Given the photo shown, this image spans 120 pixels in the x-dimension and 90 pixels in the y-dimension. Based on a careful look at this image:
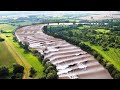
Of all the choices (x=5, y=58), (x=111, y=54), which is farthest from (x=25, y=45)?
(x=111, y=54)

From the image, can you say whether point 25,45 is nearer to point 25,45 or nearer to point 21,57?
point 25,45

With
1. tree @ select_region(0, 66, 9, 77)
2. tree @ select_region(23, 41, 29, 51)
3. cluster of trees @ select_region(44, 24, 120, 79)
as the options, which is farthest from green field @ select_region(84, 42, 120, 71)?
tree @ select_region(0, 66, 9, 77)

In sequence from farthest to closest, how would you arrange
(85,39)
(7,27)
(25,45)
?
(85,39), (25,45), (7,27)

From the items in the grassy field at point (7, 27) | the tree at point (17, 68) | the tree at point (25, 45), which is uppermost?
the grassy field at point (7, 27)

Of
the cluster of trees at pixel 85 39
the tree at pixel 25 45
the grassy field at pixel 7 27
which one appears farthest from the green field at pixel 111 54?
the grassy field at pixel 7 27

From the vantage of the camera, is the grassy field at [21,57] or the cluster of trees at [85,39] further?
the cluster of trees at [85,39]

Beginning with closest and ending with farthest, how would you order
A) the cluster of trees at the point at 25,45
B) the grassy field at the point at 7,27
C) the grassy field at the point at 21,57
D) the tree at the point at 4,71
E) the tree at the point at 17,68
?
the tree at the point at 4,71
the tree at the point at 17,68
the grassy field at the point at 21,57
the grassy field at the point at 7,27
the cluster of trees at the point at 25,45

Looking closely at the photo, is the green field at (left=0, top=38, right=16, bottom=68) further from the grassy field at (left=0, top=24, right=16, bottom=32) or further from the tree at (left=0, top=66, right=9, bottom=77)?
the grassy field at (left=0, top=24, right=16, bottom=32)

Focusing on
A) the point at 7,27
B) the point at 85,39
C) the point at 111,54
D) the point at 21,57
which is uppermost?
the point at 7,27

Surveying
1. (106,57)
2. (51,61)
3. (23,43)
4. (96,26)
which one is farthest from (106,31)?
(23,43)

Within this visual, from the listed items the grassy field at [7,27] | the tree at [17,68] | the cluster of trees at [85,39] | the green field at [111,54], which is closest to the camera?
the tree at [17,68]

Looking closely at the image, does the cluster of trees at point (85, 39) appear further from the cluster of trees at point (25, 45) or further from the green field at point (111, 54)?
the cluster of trees at point (25, 45)
